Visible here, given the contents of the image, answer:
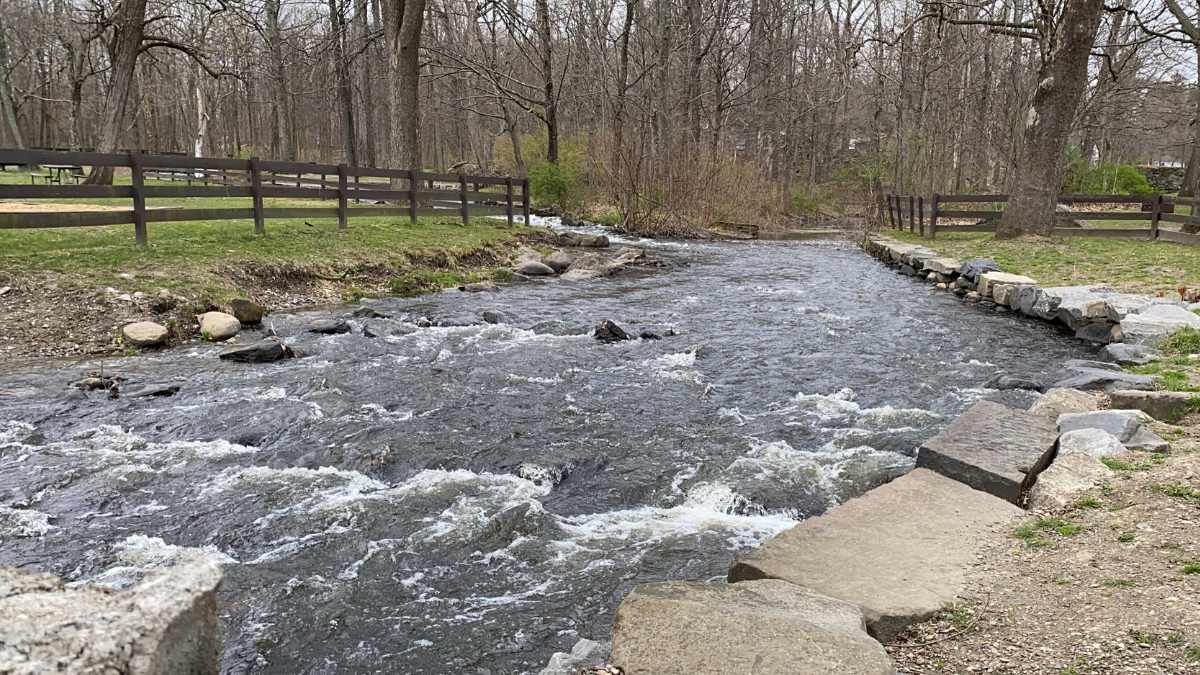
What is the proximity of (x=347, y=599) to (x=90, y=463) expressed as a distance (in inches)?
118

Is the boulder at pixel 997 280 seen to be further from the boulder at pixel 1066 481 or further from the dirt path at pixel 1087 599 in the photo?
the dirt path at pixel 1087 599

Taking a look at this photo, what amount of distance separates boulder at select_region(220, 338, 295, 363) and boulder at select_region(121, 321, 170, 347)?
37.5 inches

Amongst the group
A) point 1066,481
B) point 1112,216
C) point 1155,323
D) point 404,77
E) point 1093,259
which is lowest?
point 1066,481

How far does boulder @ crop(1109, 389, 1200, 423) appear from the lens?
222 inches

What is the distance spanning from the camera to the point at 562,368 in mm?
8797

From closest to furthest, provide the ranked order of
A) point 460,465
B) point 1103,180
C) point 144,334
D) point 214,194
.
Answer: point 460,465 < point 144,334 < point 214,194 < point 1103,180

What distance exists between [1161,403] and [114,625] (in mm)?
6458

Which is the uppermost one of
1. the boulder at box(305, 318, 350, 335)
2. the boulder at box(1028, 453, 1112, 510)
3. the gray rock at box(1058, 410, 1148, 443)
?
the boulder at box(305, 318, 350, 335)

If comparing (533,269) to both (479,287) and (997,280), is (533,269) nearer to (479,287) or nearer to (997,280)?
(479,287)

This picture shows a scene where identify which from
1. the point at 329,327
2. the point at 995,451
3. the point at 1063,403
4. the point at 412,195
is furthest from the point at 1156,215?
the point at 329,327

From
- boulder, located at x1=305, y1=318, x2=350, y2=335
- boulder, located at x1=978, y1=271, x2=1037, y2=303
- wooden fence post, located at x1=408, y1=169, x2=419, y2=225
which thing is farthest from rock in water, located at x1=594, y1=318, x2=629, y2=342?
wooden fence post, located at x1=408, y1=169, x2=419, y2=225

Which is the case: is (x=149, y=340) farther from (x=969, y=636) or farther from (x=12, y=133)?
(x=12, y=133)

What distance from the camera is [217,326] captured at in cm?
968

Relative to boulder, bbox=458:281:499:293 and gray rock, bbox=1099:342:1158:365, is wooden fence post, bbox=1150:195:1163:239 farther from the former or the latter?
boulder, bbox=458:281:499:293
